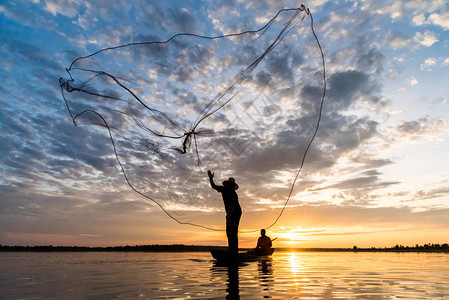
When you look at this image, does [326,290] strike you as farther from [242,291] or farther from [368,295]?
[242,291]

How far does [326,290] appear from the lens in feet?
26.2

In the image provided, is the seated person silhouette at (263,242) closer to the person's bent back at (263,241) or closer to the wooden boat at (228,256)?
the person's bent back at (263,241)

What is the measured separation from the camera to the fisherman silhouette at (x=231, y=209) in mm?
15828

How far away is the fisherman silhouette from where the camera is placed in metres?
15.8

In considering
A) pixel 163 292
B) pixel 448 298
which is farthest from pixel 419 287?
pixel 163 292

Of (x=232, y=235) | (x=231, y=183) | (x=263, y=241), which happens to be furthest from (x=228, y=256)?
(x=263, y=241)

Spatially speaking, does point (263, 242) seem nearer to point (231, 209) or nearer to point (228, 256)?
point (228, 256)

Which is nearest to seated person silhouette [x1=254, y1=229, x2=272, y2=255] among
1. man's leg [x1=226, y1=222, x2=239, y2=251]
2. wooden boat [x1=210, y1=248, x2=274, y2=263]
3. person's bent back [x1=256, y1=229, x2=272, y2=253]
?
person's bent back [x1=256, y1=229, x2=272, y2=253]

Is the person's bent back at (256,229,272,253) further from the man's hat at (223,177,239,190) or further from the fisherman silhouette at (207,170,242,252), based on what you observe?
the man's hat at (223,177,239,190)

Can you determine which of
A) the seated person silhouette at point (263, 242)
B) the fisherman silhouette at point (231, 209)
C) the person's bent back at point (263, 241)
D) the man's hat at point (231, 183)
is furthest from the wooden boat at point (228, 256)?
the person's bent back at point (263, 241)

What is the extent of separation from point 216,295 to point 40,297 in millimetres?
4105

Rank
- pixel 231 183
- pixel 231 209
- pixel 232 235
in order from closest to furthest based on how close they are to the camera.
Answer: pixel 231 209 → pixel 232 235 → pixel 231 183

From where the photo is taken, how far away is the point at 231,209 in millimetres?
15797

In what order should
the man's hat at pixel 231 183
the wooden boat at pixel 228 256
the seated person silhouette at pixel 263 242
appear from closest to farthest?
the wooden boat at pixel 228 256, the man's hat at pixel 231 183, the seated person silhouette at pixel 263 242
